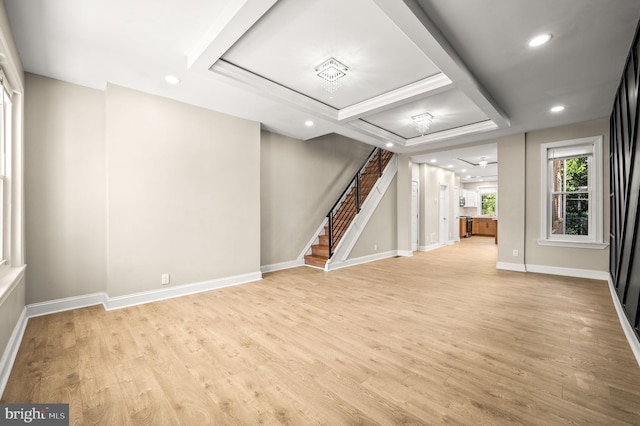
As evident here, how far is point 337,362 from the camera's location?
7.04ft

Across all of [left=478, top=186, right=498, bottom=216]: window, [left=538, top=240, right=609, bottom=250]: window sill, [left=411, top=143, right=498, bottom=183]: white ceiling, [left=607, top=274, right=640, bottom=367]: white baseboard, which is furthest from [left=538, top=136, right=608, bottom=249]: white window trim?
[left=478, top=186, right=498, bottom=216]: window

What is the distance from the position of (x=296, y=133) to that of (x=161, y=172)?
2.62 m

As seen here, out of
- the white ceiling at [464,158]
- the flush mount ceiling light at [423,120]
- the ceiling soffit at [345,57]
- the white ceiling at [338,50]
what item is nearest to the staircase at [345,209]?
the white ceiling at [464,158]

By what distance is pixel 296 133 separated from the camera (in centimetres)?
544

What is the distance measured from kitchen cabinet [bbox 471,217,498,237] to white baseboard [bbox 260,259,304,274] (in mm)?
10345

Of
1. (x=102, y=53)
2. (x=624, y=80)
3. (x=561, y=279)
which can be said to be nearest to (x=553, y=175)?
(x=561, y=279)

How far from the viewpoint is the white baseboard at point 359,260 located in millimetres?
5581

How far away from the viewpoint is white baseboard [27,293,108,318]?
3084mm

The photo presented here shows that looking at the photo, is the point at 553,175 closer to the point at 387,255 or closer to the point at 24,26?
the point at 387,255

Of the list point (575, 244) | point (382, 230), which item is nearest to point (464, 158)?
point (382, 230)

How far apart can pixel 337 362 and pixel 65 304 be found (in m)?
3.36
